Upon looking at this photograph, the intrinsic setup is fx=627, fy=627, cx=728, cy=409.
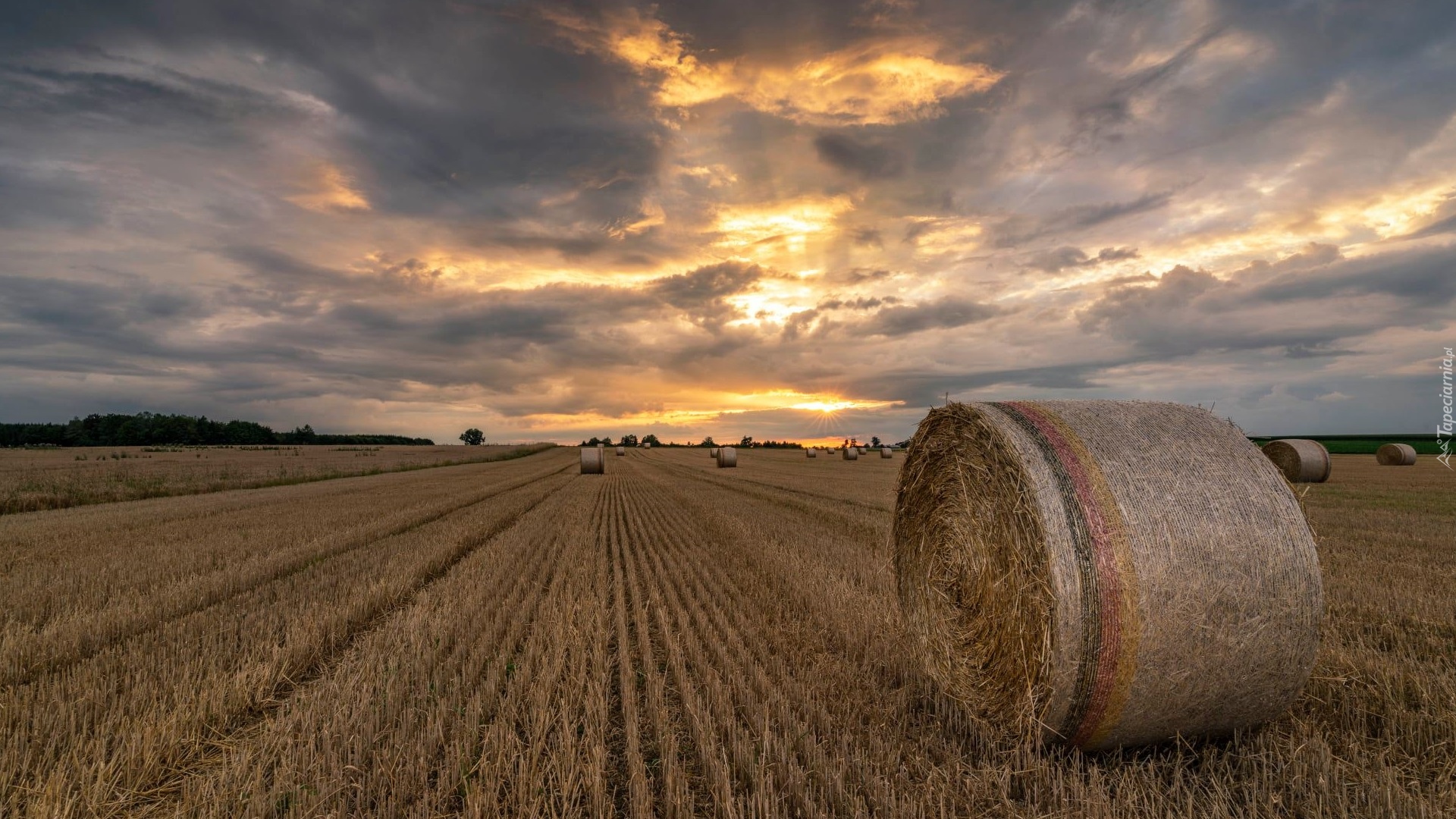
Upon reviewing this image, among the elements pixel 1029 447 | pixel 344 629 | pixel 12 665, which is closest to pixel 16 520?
pixel 12 665

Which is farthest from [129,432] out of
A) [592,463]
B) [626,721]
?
[626,721]

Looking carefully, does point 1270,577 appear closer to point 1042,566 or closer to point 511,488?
point 1042,566

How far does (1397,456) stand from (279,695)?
1860 inches

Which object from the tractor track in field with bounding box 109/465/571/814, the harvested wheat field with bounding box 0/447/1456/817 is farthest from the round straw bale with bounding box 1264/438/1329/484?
the tractor track in field with bounding box 109/465/571/814

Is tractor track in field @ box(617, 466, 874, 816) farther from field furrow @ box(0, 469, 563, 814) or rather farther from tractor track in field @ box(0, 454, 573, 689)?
tractor track in field @ box(0, 454, 573, 689)

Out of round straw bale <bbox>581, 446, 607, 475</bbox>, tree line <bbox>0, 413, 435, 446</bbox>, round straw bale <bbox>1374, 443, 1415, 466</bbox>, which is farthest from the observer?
tree line <bbox>0, 413, 435, 446</bbox>

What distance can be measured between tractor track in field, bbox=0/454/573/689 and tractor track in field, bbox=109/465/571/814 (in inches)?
74.8

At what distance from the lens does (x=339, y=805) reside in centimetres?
340

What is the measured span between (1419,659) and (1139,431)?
3402mm

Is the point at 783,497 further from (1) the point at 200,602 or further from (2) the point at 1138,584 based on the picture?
(2) the point at 1138,584

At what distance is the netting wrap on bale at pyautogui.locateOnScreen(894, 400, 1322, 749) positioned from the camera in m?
3.71

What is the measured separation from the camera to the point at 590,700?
4586 millimetres

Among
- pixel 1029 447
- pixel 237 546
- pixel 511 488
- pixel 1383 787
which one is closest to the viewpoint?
pixel 1383 787

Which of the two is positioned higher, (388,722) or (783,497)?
(783,497)
